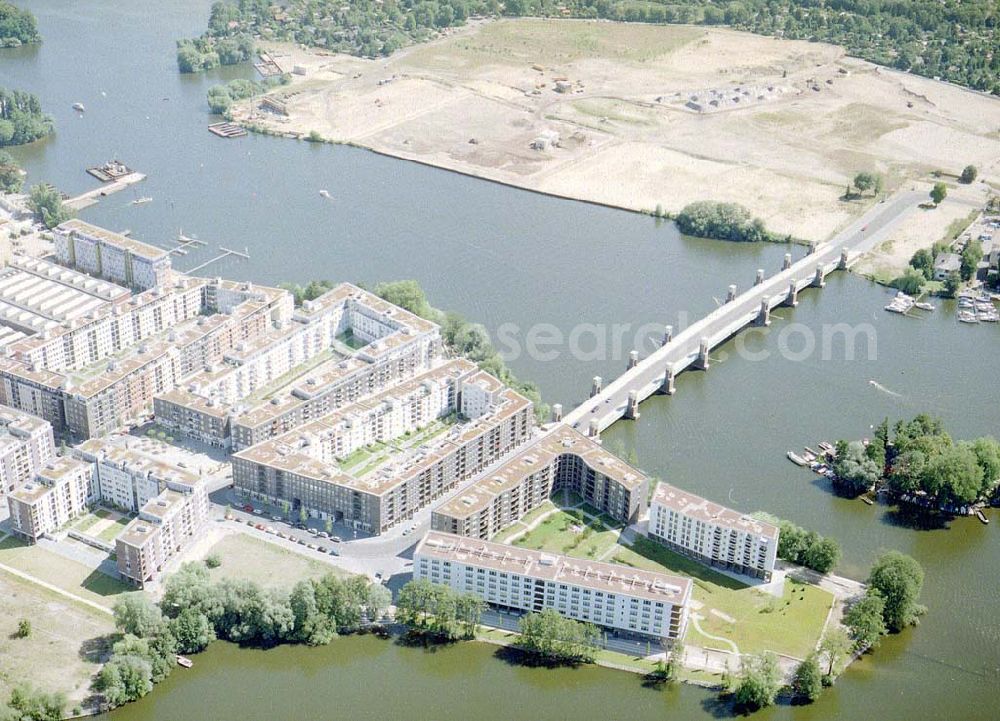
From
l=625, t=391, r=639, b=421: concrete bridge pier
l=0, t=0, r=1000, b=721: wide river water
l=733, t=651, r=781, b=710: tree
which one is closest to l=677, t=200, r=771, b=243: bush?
l=0, t=0, r=1000, b=721: wide river water

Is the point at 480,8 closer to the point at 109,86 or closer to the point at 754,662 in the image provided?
the point at 109,86

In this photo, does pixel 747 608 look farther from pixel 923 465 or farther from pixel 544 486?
pixel 923 465

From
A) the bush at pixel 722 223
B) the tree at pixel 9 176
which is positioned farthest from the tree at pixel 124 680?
the tree at pixel 9 176

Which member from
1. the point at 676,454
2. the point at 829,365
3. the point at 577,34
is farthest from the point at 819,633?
the point at 577,34

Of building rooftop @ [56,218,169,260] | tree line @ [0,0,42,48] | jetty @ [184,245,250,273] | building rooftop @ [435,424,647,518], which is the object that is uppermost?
tree line @ [0,0,42,48]

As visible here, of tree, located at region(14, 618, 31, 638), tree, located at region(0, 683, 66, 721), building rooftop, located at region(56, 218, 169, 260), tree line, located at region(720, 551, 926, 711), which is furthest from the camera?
building rooftop, located at region(56, 218, 169, 260)

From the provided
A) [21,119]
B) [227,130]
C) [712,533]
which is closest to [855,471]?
[712,533]

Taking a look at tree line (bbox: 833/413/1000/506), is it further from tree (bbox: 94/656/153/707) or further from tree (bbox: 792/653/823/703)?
tree (bbox: 94/656/153/707)

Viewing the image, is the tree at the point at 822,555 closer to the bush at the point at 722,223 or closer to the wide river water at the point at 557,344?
the wide river water at the point at 557,344
